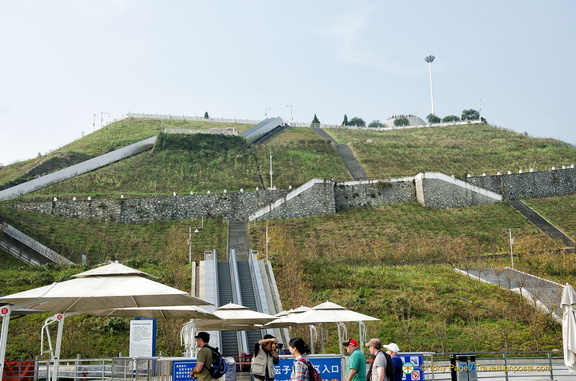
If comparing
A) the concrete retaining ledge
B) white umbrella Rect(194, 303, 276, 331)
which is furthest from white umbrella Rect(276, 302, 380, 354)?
the concrete retaining ledge

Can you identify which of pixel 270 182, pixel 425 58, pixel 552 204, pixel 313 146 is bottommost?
pixel 552 204

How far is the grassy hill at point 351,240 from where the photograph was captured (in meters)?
23.3

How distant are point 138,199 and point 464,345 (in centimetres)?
3201

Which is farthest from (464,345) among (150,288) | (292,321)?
(150,288)

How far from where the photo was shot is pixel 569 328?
1161 centimetres

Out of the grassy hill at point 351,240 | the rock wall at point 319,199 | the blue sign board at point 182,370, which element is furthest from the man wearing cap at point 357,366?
the rock wall at point 319,199

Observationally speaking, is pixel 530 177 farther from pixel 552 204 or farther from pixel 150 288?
pixel 150 288

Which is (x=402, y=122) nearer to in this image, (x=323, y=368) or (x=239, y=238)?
(x=239, y=238)

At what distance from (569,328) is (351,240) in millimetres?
29046

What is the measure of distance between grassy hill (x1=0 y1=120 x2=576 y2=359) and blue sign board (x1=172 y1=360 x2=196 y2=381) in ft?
28.4

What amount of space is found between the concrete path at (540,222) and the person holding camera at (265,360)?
113ft

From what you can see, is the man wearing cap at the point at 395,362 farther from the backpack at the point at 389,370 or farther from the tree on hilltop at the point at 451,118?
the tree on hilltop at the point at 451,118

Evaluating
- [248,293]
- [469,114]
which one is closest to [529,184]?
[248,293]

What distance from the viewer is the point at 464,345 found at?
21.8 metres
